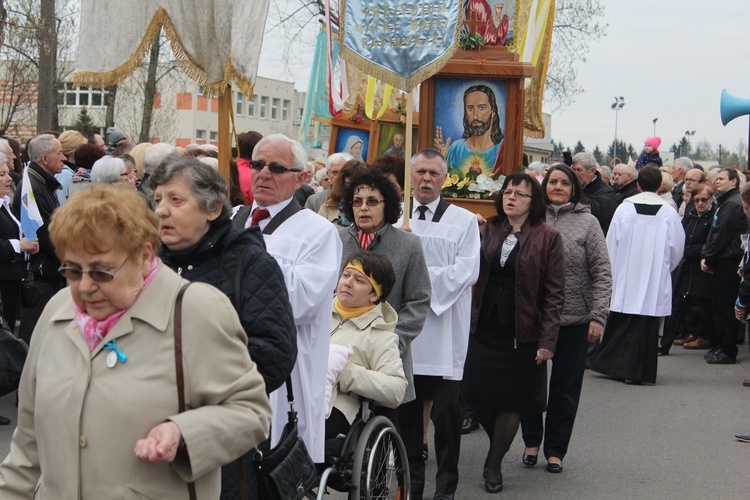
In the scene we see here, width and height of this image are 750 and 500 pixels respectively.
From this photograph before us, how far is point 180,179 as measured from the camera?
3863 mm

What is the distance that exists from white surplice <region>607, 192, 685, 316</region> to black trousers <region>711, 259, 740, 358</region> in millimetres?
1406

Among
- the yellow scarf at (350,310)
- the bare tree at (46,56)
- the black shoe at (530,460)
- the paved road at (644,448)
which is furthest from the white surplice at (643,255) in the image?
the bare tree at (46,56)

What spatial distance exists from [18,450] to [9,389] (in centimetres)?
156

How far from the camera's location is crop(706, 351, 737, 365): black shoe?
1237 cm

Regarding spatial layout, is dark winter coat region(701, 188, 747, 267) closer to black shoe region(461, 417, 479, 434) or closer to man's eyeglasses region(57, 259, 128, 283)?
black shoe region(461, 417, 479, 434)

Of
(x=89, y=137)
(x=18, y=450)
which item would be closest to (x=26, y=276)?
(x=89, y=137)

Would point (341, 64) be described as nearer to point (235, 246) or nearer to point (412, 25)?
point (412, 25)

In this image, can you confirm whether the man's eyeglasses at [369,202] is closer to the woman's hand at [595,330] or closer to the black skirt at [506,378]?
the black skirt at [506,378]

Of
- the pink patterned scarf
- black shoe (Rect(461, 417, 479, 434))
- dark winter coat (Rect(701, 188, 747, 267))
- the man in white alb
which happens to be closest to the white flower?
black shoe (Rect(461, 417, 479, 434))

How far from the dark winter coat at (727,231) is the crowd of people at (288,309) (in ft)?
3.98

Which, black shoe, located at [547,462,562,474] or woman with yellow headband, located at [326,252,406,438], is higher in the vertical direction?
woman with yellow headband, located at [326,252,406,438]

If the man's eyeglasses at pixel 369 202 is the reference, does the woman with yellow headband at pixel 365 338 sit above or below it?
below

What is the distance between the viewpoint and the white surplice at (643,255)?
36.6ft

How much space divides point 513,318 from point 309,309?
271 cm
